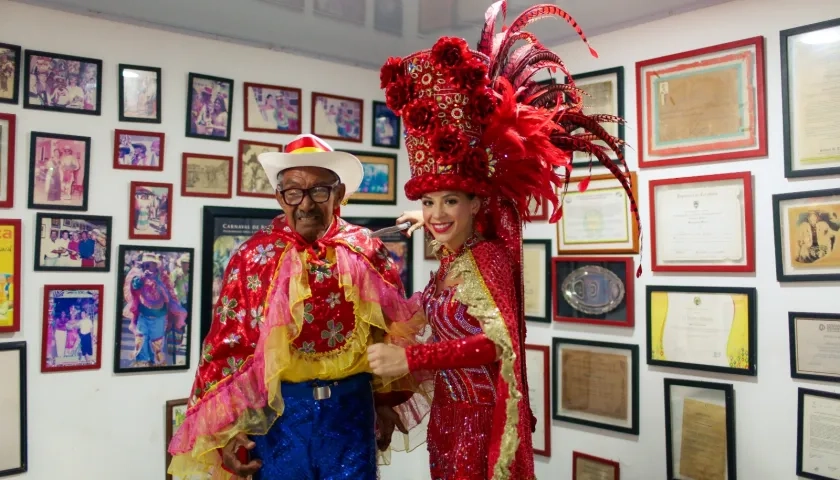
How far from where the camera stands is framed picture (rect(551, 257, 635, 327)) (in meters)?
2.37

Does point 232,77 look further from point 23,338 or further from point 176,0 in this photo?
point 23,338

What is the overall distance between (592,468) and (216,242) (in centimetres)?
175

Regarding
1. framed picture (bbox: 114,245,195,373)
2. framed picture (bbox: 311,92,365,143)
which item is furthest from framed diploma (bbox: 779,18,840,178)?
framed picture (bbox: 114,245,195,373)

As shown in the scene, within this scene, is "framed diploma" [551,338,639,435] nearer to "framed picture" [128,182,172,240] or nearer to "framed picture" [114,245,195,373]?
"framed picture" [114,245,195,373]

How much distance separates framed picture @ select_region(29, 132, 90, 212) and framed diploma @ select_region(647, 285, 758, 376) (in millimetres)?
2132

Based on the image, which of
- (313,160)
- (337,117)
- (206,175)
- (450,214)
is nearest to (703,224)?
(450,214)

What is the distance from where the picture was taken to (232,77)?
262cm

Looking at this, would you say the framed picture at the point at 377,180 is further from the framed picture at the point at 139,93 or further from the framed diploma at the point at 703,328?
the framed diploma at the point at 703,328

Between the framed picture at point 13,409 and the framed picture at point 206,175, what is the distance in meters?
0.82

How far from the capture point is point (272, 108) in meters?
2.71

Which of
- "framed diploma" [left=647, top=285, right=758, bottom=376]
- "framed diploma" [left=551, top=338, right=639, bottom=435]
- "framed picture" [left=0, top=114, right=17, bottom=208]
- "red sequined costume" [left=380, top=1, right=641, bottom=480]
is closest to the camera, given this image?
"red sequined costume" [left=380, top=1, right=641, bottom=480]

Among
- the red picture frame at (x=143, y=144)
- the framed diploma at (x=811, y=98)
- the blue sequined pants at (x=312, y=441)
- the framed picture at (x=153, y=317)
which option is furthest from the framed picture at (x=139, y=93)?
the framed diploma at (x=811, y=98)

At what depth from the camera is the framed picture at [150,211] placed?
94.3 inches

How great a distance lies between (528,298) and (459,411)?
1.07 meters
